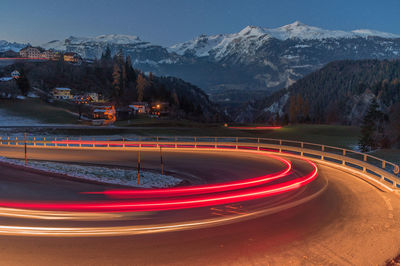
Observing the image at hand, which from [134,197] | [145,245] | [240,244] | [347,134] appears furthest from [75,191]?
[347,134]

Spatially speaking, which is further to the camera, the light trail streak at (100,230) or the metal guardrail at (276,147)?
the metal guardrail at (276,147)

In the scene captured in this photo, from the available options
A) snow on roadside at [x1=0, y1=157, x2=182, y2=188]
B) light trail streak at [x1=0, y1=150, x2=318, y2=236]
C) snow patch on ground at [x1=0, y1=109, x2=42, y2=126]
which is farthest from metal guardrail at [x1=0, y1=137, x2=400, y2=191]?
snow patch on ground at [x1=0, y1=109, x2=42, y2=126]

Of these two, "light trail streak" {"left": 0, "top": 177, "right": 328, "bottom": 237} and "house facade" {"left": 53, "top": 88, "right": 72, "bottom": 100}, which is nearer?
"light trail streak" {"left": 0, "top": 177, "right": 328, "bottom": 237}

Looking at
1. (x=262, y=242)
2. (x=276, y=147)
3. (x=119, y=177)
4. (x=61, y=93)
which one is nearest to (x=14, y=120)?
(x=61, y=93)

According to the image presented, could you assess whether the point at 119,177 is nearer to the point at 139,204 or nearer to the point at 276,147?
the point at 139,204

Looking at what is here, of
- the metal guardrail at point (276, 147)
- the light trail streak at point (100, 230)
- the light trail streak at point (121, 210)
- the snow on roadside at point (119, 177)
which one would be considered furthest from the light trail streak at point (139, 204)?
the metal guardrail at point (276, 147)

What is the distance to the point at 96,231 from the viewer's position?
10.3 meters

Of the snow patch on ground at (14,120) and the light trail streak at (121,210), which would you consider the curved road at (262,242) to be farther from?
the snow patch on ground at (14,120)

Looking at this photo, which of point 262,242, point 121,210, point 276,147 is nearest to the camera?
point 262,242

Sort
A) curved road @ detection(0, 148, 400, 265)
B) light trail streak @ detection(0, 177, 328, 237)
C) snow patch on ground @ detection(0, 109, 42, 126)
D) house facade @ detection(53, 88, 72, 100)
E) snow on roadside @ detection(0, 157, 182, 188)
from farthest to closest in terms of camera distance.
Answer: house facade @ detection(53, 88, 72, 100), snow patch on ground @ detection(0, 109, 42, 126), snow on roadside @ detection(0, 157, 182, 188), light trail streak @ detection(0, 177, 328, 237), curved road @ detection(0, 148, 400, 265)

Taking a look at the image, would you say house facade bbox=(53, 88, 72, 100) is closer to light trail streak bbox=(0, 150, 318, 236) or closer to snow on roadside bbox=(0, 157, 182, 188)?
snow on roadside bbox=(0, 157, 182, 188)

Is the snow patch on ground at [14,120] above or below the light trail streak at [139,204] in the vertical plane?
below

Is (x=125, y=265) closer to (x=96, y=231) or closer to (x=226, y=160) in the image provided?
(x=96, y=231)

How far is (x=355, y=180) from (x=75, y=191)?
51.8 ft
